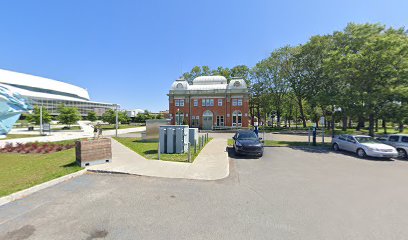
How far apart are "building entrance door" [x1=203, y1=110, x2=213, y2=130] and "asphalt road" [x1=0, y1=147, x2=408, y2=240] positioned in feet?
98.0

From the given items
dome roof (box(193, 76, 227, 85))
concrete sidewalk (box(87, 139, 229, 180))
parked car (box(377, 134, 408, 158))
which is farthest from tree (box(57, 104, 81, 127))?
parked car (box(377, 134, 408, 158))

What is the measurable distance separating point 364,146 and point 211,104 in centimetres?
2782

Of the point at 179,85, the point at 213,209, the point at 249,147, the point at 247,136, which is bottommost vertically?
the point at 213,209

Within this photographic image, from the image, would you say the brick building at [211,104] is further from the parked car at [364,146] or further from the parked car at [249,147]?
the parked car at [249,147]

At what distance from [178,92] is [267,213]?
1400 inches

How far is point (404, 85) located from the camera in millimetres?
13180

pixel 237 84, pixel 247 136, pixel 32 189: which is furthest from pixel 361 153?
pixel 237 84

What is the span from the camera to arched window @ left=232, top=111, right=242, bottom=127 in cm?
3534

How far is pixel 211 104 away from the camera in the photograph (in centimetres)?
3662

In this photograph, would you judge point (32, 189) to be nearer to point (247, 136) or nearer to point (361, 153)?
point (247, 136)

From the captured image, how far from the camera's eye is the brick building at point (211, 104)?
35.2 meters

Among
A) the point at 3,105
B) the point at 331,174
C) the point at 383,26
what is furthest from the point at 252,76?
the point at 3,105

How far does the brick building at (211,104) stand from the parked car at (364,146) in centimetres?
2218

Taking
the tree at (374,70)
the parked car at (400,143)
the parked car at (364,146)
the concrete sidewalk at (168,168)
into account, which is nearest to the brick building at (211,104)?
the tree at (374,70)
